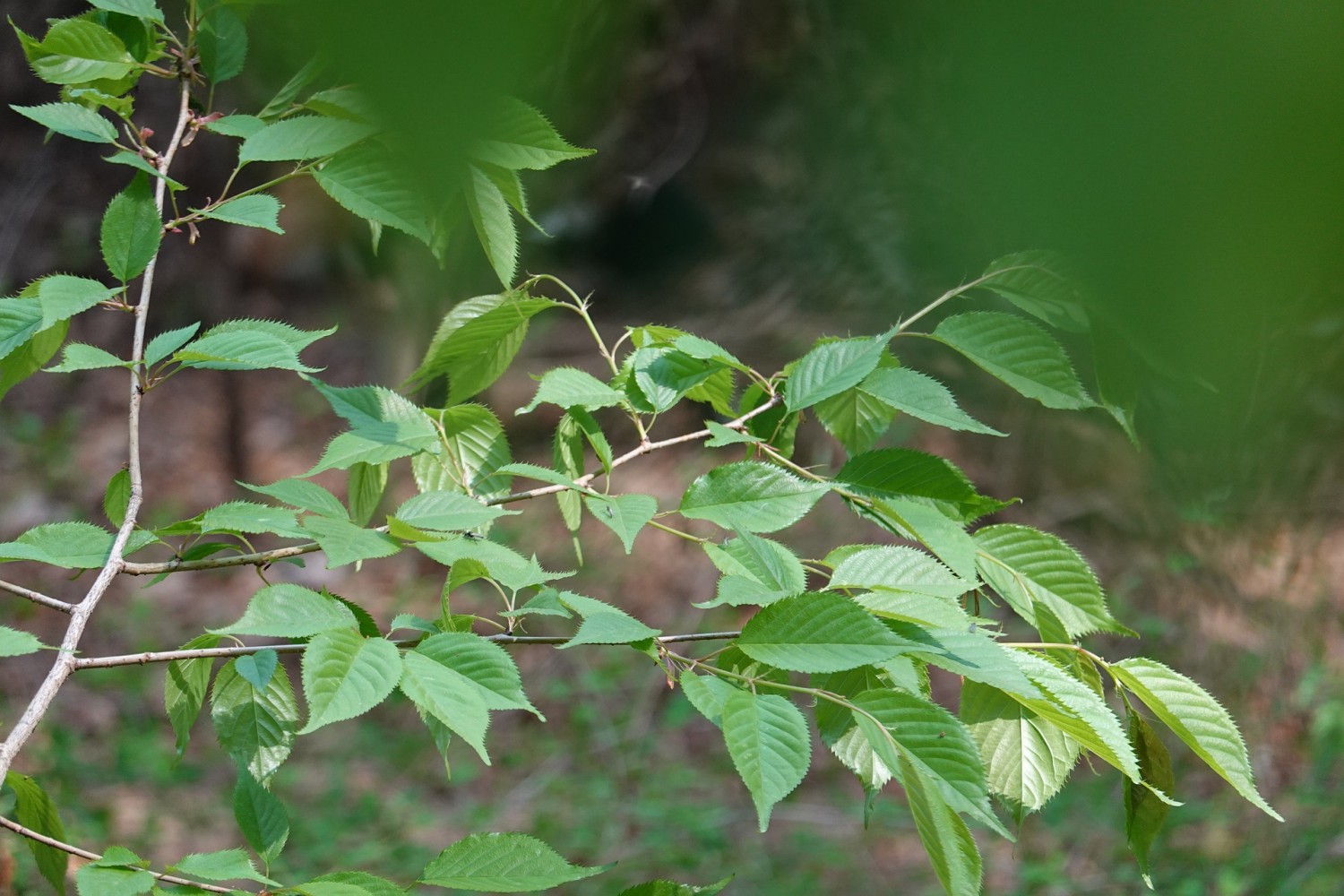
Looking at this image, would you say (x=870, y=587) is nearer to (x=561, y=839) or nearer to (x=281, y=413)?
(x=561, y=839)

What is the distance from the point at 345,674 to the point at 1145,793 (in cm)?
61

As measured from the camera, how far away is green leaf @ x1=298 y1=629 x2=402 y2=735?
629 mm

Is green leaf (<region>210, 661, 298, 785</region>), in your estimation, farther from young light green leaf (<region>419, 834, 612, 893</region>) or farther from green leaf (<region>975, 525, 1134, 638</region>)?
green leaf (<region>975, 525, 1134, 638</region>)

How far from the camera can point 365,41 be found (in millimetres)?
180

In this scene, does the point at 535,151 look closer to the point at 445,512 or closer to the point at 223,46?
the point at 445,512

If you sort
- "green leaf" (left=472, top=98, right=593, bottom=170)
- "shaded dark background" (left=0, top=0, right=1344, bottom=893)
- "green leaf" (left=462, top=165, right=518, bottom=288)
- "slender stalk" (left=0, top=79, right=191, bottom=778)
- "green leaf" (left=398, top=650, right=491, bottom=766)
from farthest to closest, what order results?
1. "green leaf" (left=462, top=165, right=518, bottom=288)
2. "slender stalk" (left=0, top=79, right=191, bottom=778)
3. "green leaf" (left=398, top=650, right=491, bottom=766)
4. "green leaf" (left=472, top=98, right=593, bottom=170)
5. "shaded dark background" (left=0, top=0, right=1344, bottom=893)

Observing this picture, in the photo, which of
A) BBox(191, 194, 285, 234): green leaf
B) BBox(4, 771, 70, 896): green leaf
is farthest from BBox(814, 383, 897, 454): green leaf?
BBox(4, 771, 70, 896): green leaf

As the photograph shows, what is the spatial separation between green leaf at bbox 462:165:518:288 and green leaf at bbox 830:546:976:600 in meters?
0.34

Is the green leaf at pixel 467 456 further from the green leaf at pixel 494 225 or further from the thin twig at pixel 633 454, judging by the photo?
the green leaf at pixel 494 225

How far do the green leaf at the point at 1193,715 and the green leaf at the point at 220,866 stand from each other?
2.01 ft

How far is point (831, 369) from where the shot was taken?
0.89 metres

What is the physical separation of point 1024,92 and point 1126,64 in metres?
0.02

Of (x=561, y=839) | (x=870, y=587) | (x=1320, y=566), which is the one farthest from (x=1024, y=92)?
(x=1320, y=566)

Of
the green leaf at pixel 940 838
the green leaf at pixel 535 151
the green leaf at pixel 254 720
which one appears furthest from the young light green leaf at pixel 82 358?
the green leaf at pixel 940 838
